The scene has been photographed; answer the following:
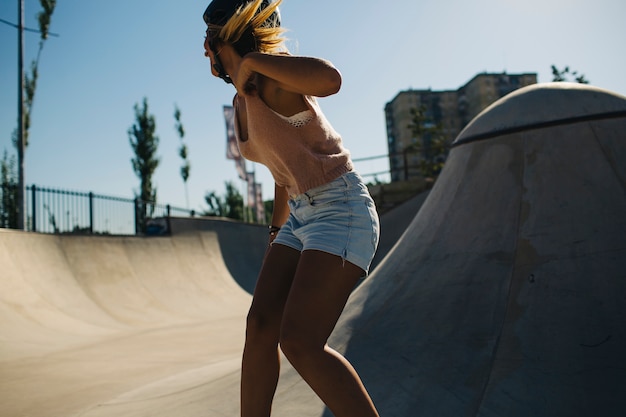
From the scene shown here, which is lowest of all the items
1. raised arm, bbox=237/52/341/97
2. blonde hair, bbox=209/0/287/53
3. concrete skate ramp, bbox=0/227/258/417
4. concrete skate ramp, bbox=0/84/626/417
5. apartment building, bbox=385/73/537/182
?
concrete skate ramp, bbox=0/227/258/417

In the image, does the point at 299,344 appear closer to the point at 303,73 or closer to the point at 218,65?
the point at 303,73

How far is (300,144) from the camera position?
5.29ft

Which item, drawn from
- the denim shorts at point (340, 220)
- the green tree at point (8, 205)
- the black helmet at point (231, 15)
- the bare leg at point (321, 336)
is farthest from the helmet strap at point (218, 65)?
the green tree at point (8, 205)

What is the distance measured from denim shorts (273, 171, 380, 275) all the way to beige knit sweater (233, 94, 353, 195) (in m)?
0.04

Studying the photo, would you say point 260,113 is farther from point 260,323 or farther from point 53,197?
point 53,197

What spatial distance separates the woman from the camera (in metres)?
1.45

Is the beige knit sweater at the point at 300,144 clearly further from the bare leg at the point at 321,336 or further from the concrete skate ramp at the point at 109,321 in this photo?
the concrete skate ramp at the point at 109,321

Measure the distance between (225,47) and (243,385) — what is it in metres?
1.20

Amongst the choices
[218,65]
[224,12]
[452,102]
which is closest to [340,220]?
[218,65]

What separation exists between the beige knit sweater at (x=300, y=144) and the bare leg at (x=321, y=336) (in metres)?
0.29

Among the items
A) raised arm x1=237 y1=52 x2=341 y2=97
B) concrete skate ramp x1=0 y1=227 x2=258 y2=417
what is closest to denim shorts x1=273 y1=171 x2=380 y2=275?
raised arm x1=237 y1=52 x2=341 y2=97

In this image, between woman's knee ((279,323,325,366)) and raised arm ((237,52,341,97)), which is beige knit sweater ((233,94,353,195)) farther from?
woman's knee ((279,323,325,366))

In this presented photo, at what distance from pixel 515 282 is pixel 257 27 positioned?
7.10ft

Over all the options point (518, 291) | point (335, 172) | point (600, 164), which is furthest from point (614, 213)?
point (335, 172)
